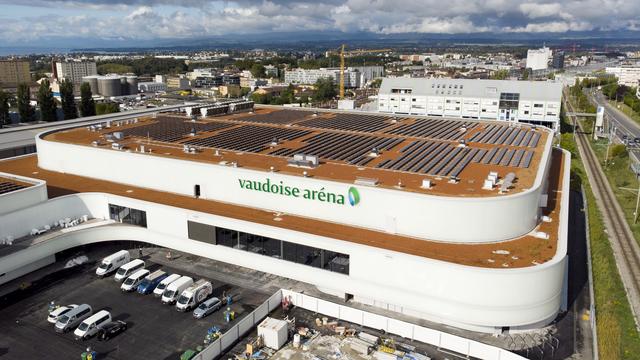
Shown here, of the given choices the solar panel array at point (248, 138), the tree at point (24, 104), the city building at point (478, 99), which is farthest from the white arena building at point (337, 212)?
the tree at point (24, 104)

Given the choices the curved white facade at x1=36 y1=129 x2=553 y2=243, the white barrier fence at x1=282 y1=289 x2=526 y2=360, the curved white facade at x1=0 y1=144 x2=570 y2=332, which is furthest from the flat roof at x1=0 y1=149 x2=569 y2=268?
the white barrier fence at x1=282 y1=289 x2=526 y2=360

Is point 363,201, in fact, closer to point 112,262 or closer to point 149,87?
point 112,262

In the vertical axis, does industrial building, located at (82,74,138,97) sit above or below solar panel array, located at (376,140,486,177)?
above

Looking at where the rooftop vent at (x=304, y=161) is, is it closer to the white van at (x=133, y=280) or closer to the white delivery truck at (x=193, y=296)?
the white delivery truck at (x=193, y=296)

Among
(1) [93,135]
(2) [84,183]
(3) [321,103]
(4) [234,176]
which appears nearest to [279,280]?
(4) [234,176]

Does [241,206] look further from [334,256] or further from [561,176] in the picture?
[561,176]

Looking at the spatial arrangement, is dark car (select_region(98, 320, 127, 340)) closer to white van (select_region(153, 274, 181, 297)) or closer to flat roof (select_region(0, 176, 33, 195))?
white van (select_region(153, 274, 181, 297))

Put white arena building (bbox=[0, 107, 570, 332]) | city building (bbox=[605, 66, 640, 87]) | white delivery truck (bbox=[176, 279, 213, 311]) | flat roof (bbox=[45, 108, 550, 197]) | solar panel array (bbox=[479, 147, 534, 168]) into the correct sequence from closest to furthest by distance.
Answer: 1. white arena building (bbox=[0, 107, 570, 332])
2. white delivery truck (bbox=[176, 279, 213, 311])
3. flat roof (bbox=[45, 108, 550, 197])
4. solar panel array (bbox=[479, 147, 534, 168])
5. city building (bbox=[605, 66, 640, 87])
